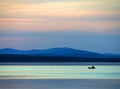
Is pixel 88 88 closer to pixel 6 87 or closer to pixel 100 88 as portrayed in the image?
pixel 100 88

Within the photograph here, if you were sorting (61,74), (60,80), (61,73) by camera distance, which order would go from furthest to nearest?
(61,73)
(61,74)
(60,80)

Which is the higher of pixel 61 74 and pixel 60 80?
pixel 60 80

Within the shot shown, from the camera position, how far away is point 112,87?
775 cm

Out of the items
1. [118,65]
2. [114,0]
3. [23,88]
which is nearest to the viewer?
[23,88]

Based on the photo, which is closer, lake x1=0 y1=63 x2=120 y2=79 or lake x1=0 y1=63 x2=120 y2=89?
lake x1=0 y1=63 x2=120 y2=89

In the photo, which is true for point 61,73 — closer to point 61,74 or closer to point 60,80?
point 61,74

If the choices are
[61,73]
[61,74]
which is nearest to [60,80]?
[61,74]

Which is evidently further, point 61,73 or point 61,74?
point 61,73

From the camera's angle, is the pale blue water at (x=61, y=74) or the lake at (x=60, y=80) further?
the pale blue water at (x=61, y=74)

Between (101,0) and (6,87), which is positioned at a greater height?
(101,0)

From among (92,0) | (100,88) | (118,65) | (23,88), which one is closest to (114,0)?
(92,0)

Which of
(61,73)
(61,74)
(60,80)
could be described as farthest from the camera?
(61,73)

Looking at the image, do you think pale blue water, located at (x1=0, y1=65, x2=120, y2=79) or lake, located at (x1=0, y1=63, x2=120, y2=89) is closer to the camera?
lake, located at (x1=0, y1=63, x2=120, y2=89)

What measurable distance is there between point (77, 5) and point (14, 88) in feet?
9.01
